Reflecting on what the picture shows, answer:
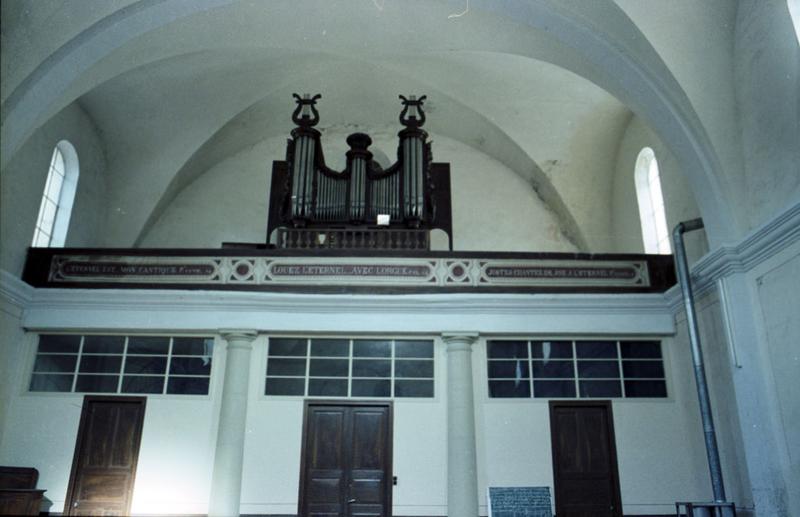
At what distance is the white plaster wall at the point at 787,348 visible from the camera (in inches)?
308

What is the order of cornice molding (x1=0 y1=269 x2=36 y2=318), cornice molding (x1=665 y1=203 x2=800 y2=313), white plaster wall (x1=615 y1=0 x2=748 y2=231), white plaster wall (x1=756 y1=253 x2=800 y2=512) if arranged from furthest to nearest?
1. cornice molding (x1=0 y1=269 x2=36 y2=318)
2. white plaster wall (x1=615 y1=0 x2=748 y2=231)
3. cornice molding (x1=665 y1=203 x2=800 y2=313)
4. white plaster wall (x1=756 y1=253 x2=800 y2=512)

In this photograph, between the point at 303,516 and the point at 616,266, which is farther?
the point at 616,266

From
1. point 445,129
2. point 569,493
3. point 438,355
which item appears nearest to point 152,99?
point 445,129

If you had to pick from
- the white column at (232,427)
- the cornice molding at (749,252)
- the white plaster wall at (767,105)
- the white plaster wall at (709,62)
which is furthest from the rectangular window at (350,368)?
the white plaster wall at (767,105)

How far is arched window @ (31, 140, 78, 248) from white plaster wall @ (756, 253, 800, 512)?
34.6 feet

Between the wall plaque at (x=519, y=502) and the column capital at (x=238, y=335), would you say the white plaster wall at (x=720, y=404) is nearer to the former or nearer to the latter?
the wall plaque at (x=519, y=502)

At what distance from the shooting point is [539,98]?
12.6 metres

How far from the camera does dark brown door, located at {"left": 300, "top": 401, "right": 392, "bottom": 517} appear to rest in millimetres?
9969

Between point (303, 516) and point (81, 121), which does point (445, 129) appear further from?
point (303, 516)

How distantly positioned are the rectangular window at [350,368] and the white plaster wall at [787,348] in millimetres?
4596

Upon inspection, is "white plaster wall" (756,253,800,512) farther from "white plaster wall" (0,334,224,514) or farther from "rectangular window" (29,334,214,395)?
"rectangular window" (29,334,214,395)

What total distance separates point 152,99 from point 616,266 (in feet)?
26.8

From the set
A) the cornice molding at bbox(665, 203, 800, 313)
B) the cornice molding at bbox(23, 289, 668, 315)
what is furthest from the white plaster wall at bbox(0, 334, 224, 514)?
the cornice molding at bbox(665, 203, 800, 313)

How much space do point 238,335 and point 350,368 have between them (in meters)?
1.73
